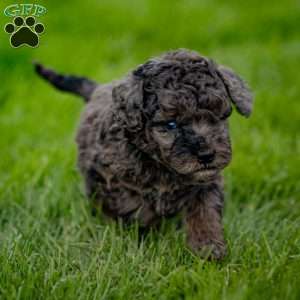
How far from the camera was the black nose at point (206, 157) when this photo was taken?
12.7 feet

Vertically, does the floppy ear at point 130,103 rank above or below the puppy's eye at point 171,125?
above

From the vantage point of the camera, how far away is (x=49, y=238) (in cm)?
448

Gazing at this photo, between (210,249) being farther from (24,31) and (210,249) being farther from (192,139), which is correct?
(24,31)

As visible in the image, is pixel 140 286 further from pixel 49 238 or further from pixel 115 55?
pixel 115 55

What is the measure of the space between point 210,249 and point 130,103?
0.97 metres

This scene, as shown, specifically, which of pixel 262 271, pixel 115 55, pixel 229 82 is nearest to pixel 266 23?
pixel 115 55

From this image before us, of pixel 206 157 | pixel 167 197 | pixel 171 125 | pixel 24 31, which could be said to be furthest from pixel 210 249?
pixel 24 31

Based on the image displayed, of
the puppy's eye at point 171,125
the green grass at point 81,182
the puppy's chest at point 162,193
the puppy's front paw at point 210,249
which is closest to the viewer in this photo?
the green grass at point 81,182

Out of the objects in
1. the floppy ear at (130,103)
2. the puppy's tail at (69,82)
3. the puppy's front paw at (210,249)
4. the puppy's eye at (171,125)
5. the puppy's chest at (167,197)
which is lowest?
the puppy's front paw at (210,249)

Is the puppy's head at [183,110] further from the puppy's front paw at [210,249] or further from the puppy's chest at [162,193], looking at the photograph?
the puppy's front paw at [210,249]

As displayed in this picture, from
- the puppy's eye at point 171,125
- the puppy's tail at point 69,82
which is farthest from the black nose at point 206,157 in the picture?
the puppy's tail at point 69,82

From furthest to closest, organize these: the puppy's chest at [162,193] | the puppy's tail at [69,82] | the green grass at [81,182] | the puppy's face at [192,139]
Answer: the puppy's tail at [69,82] → the puppy's chest at [162,193] → the puppy's face at [192,139] → the green grass at [81,182]

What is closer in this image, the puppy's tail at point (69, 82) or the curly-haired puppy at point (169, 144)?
the curly-haired puppy at point (169, 144)

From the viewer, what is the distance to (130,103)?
420 cm
